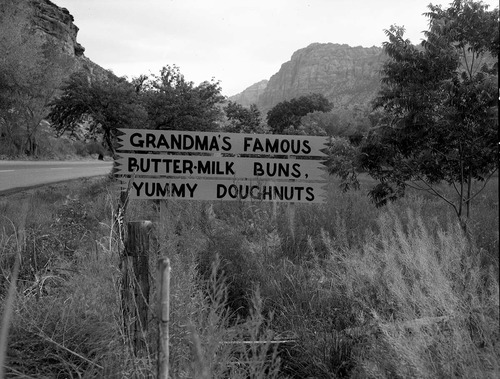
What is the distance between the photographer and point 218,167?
6961 mm

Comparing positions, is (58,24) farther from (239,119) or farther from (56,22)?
(239,119)

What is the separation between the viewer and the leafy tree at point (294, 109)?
70375 mm

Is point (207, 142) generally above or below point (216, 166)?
above

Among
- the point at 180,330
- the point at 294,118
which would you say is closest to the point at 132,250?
the point at 180,330

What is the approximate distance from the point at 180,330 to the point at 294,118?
6739 cm

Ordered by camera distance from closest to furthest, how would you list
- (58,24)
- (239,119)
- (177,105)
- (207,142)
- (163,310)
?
(163,310), (207,142), (177,105), (239,119), (58,24)

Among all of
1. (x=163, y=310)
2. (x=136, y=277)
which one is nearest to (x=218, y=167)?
(x=136, y=277)

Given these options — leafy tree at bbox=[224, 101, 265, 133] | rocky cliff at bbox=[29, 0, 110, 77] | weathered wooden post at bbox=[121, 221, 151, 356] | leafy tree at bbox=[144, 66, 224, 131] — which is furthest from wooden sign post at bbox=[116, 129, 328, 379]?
rocky cliff at bbox=[29, 0, 110, 77]

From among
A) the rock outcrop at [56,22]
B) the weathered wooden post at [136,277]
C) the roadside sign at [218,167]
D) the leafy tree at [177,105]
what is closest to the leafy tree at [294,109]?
the rock outcrop at [56,22]

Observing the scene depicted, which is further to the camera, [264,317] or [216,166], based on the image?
[216,166]

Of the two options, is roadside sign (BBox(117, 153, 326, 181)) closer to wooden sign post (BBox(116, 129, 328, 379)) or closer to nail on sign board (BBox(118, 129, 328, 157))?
wooden sign post (BBox(116, 129, 328, 379))

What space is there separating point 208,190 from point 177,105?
45.7 ft

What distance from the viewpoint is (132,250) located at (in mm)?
3182

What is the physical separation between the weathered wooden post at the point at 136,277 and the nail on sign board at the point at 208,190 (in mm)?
3538
